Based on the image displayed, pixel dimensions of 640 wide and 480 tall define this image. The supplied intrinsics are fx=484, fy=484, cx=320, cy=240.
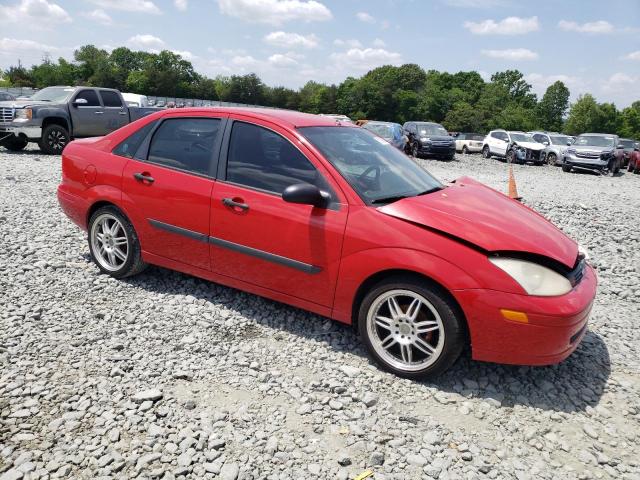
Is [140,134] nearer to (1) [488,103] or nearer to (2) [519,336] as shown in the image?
(2) [519,336]

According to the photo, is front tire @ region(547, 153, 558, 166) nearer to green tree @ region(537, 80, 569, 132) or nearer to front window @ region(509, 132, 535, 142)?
front window @ region(509, 132, 535, 142)

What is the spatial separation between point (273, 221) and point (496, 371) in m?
1.93

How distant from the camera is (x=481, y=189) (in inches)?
163

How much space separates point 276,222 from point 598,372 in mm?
2605

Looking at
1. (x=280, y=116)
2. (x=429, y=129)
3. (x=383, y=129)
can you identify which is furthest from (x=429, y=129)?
(x=280, y=116)

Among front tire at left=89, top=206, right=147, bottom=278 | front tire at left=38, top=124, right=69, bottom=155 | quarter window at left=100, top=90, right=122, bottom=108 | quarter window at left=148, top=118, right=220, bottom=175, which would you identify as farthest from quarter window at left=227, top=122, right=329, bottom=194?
quarter window at left=100, top=90, right=122, bottom=108

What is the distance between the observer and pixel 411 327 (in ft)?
10.5

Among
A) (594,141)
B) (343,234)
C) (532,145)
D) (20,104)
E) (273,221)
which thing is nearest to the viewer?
(343,234)

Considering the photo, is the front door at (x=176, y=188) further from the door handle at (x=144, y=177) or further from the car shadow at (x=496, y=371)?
the car shadow at (x=496, y=371)

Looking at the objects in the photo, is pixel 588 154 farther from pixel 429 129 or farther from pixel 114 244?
pixel 114 244

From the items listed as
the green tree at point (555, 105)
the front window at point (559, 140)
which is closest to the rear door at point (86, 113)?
the front window at point (559, 140)

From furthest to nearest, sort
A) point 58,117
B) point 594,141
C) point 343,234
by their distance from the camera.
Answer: point 594,141 → point 58,117 → point 343,234

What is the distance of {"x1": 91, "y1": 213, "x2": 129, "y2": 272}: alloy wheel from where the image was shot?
4.56 meters

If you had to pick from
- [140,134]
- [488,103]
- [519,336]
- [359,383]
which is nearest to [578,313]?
[519,336]
